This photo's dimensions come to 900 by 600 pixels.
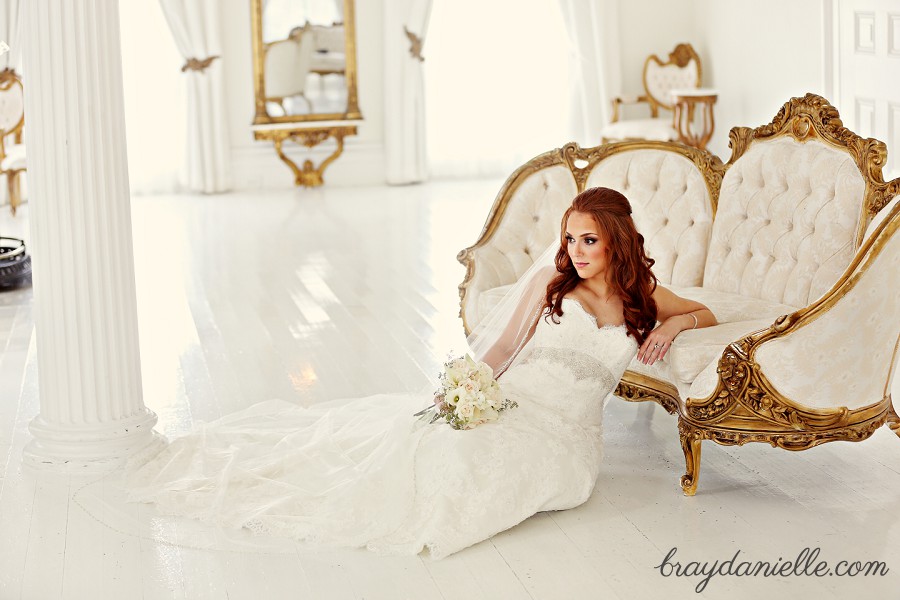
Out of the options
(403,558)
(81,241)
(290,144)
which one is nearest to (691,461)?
(403,558)

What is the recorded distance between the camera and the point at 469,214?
33.6 ft

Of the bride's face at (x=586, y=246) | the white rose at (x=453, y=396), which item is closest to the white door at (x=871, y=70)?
the bride's face at (x=586, y=246)

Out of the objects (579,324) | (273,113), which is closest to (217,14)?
(273,113)

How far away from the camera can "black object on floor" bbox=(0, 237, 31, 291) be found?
7.43m

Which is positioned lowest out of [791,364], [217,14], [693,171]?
[791,364]

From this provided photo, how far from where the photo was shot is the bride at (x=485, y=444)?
3447 millimetres

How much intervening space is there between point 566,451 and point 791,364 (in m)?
0.77

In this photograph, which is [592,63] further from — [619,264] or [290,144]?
[619,264]

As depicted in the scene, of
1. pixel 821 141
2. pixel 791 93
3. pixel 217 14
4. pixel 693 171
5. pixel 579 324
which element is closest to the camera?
pixel 579 324

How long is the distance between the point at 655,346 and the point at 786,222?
1.02 meters

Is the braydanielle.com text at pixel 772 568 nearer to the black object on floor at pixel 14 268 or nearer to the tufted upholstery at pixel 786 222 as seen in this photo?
the tufted upholstery at pixel 786 222

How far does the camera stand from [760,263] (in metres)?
4.61

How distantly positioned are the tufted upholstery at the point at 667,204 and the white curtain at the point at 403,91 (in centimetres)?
730

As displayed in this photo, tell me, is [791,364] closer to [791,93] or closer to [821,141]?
[821,141]
